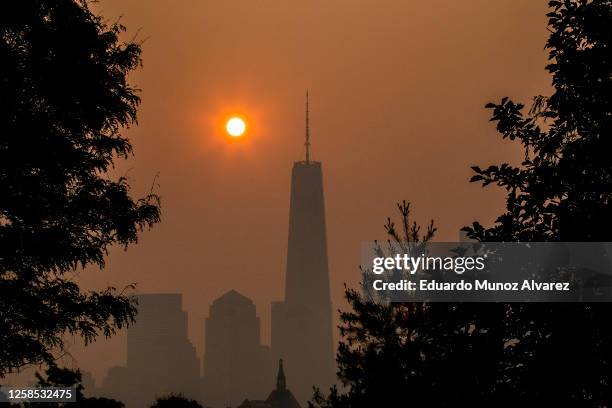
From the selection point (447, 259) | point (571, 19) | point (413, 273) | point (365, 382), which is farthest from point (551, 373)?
point (413, 273)

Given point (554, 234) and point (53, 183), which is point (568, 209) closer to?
point (554, 234)

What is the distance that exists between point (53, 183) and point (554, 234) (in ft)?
25.1

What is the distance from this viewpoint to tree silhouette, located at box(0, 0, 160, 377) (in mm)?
15195

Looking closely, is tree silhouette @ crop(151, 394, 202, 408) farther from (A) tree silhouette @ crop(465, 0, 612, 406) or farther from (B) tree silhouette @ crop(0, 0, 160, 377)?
(A) tree silhouette @ crop(465, 0, 612, 406)

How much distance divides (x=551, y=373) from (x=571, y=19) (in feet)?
15.1

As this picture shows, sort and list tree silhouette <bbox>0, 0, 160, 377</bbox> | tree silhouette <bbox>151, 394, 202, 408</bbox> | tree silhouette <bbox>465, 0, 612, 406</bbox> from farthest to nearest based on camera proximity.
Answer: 1. tree silhouette <bbox>151, 394, 202, 408</bbox>
2. tree silhouette <bbox>0, 0, 160, 377</bbox>
3. tree silhouette <bbox>465, 0, 612, 406</bbox>

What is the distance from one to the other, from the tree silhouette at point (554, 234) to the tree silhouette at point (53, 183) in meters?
5.54

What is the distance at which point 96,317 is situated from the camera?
52.6 feet

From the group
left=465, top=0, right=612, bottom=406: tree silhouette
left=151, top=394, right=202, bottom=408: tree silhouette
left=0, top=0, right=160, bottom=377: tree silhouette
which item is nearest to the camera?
left=465, top=0, right=612, bottom=406: tree silhouette

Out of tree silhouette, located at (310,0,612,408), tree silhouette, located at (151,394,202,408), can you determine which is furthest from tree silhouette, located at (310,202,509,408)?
tree silhouette, located at (151,394,202,408)

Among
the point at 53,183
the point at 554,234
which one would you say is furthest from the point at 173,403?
the point at 554,234

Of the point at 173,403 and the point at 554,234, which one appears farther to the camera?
the point at 173,403

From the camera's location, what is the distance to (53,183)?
619 inches

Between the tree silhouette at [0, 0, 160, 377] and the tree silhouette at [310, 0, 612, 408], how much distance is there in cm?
554
